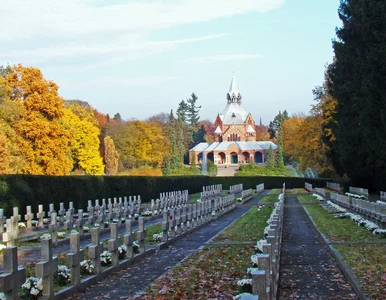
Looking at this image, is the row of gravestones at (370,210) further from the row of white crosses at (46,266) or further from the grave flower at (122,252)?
the row of white crosses at (46,266)

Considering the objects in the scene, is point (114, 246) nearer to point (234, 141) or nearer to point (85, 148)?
point (85, 148)

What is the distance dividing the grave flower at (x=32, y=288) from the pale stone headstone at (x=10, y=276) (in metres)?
0.49

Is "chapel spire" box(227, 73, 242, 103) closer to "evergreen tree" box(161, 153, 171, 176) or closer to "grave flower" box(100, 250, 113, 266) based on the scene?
"evergreen tree" box(161, 153, 171, 176)

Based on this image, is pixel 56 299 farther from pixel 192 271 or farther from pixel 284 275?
pixel 284 275

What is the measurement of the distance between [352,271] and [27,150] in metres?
42.2

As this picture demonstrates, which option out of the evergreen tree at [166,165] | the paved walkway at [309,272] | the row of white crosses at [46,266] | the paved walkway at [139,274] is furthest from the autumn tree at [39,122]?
the evergreen tree at [166,165]

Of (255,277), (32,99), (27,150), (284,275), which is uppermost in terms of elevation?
(32,99)

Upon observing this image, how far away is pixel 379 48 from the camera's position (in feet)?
83.4

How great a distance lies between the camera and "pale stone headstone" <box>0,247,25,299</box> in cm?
793

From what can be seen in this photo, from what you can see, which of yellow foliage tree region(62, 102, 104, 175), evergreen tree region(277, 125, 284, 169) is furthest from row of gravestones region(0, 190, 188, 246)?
evergreen tree region(277, 125, 284, 169)

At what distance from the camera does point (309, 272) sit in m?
12.2

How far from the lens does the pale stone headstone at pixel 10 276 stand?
7.93 metres

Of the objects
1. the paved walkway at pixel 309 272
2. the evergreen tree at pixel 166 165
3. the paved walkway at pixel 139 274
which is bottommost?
the paved walkway at pixel 309 272

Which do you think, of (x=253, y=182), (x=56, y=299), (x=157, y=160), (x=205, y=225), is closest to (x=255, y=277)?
(x=56, y=299)
